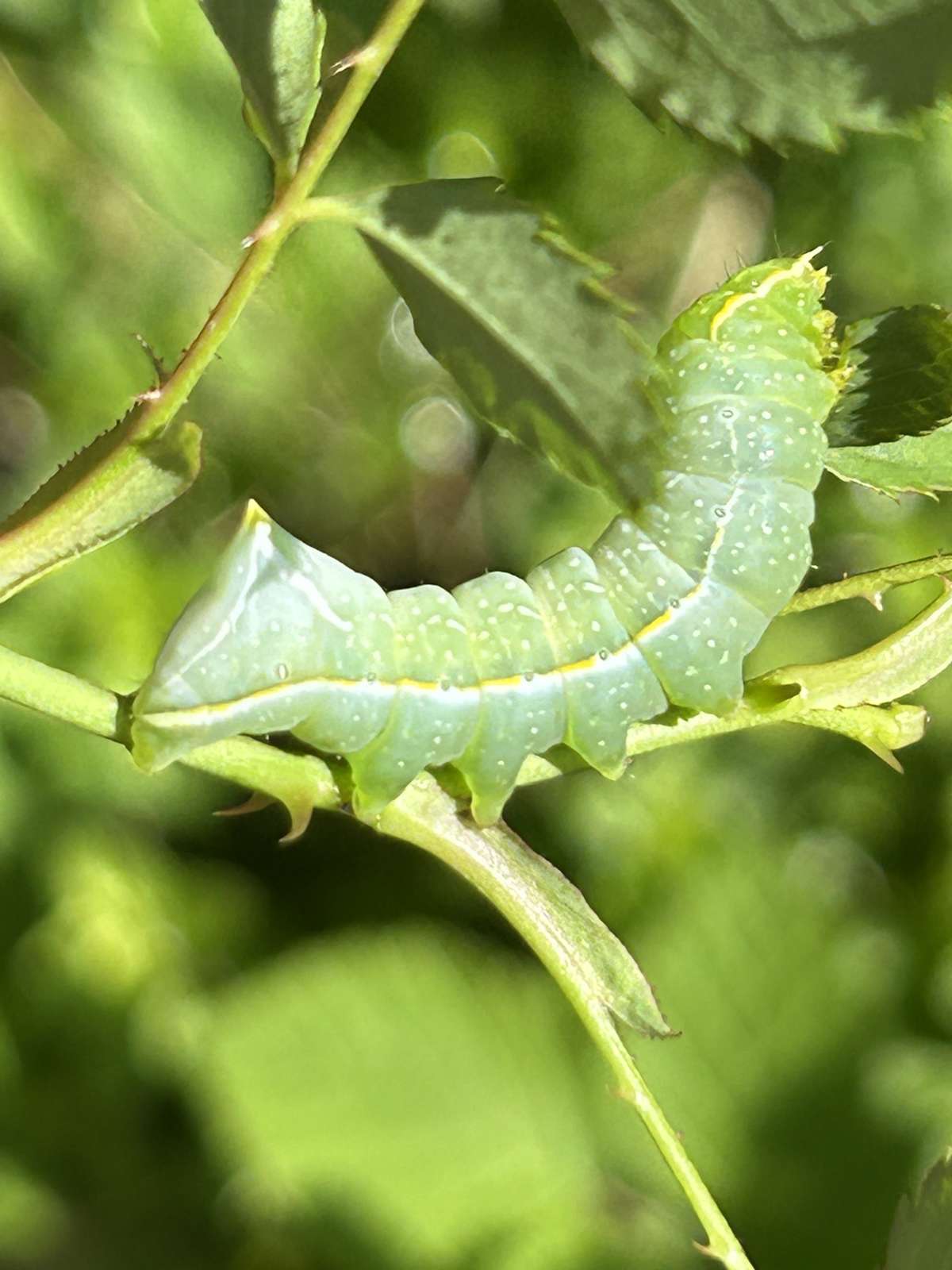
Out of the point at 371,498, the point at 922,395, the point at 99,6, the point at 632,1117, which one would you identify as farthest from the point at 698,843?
the point at 99,6

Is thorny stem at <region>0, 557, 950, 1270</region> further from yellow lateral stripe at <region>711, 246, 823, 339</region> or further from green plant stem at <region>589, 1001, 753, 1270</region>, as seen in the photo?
yellow lateral stripe at <region>711, 246, 823, 339</region>

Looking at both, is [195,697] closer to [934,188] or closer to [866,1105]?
[866,1105]

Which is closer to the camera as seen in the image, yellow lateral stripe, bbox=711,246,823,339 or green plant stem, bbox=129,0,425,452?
green plant stem, bbox=129,0,425,452

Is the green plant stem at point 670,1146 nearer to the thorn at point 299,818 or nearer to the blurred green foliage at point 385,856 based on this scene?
the thorn at point 299,818


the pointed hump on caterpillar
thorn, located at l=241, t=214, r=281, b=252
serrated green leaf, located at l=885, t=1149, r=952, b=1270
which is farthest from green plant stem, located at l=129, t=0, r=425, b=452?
serrated green leaf, located at l=885, t=1149, r=952, b=1270

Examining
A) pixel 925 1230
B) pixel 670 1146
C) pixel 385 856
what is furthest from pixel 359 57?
pixel 385 856

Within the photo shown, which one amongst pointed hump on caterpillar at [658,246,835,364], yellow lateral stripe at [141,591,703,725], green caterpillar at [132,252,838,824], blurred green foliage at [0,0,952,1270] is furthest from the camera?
blurred green foliage at [0,0,952,1270]

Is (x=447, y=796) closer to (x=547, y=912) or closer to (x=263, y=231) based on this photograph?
(x=547, y=912)
